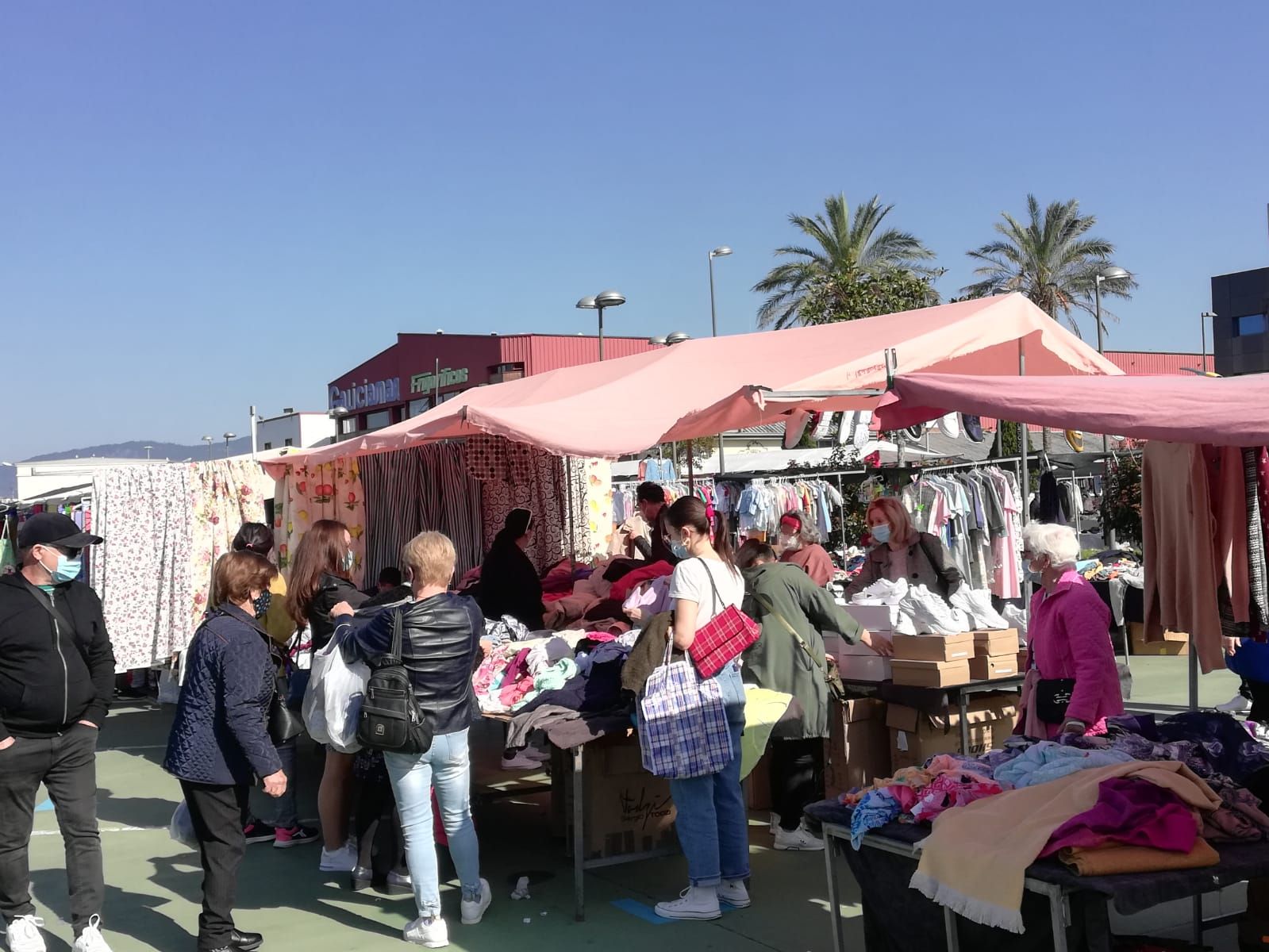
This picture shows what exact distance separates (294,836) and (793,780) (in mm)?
2820

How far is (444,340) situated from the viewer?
39594mm

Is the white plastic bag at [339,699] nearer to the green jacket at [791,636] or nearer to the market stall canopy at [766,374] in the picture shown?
the market stall canopy at [766,374]

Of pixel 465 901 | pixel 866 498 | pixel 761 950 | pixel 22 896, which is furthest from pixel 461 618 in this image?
pixel 866 498

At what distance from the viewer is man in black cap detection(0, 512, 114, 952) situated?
4.45 meters

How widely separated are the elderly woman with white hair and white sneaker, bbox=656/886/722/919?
1.47m

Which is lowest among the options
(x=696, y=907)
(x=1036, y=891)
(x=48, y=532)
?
(x=696, y=907)

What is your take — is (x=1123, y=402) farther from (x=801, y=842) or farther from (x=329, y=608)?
(x=329, y=608)

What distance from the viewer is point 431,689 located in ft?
15.1

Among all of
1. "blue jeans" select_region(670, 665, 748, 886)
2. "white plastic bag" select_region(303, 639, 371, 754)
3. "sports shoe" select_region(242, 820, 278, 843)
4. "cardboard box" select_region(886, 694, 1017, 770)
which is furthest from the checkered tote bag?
"sports shoe" select_region(242, 820, 278, 843)

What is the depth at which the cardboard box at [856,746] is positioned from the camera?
6.21 meters

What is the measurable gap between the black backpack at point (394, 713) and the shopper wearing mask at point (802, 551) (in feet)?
11.3

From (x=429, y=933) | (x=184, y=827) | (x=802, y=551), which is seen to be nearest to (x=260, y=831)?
(x=184, y=827)

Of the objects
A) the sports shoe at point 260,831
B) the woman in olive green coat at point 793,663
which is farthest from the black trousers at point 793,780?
the sports shoe at point 260,831

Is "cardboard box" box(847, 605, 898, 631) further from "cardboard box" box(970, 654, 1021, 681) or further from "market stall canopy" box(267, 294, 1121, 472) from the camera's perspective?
"market stall canopy" box(267, 294, 1121, 472)
